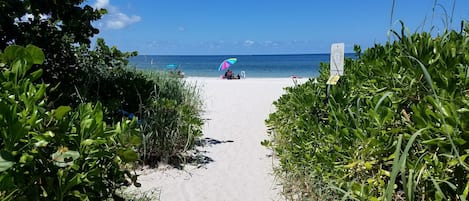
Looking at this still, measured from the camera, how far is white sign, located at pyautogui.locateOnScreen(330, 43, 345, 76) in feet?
12.1

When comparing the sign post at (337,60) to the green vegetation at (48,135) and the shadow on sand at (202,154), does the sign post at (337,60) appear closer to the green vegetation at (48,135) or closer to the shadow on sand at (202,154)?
the green vegetation at (48,135)

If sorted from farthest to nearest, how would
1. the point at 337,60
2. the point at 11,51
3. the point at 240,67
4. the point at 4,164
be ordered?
the point at 240,67
the point at 337,60
the point at 11,51
the point at 4,164

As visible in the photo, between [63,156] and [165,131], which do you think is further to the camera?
[165,131]

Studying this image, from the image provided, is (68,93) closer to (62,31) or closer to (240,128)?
(62,31)

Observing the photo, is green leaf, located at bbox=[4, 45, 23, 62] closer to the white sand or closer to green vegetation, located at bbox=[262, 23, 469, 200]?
green vegetation, located at bbox=[262, 23, 469, 200]

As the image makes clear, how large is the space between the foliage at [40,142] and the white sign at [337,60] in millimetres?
2343

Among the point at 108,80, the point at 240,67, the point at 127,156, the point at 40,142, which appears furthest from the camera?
the point at 240,67

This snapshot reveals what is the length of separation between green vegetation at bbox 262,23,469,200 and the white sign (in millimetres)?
413

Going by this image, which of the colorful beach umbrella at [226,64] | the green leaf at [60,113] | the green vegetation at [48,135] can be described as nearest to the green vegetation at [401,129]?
the green vegetation at [48,135]

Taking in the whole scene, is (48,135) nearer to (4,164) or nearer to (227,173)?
(4,164)

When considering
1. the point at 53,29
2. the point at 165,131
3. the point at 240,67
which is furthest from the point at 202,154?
the point at 240,67

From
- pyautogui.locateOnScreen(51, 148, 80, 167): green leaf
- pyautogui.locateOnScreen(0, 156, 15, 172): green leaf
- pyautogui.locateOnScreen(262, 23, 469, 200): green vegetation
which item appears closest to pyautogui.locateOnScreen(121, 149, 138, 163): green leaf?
pyautogui.locateOnScreen(51, 148, 80, 167): green leaf

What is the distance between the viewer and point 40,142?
1815 millimetres

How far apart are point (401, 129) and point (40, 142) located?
1821 millimetres
